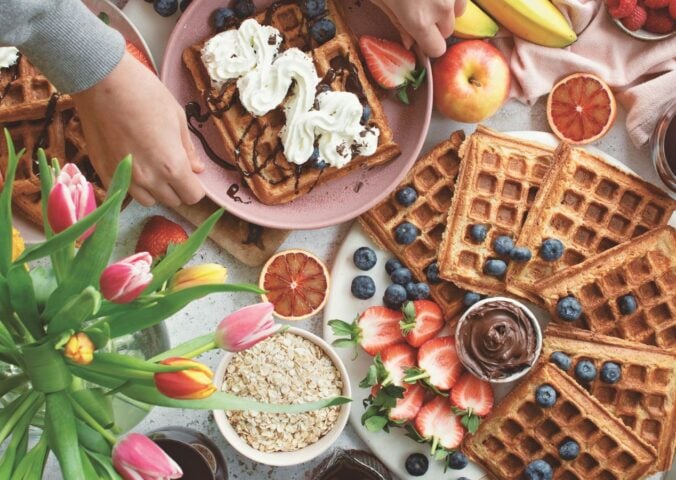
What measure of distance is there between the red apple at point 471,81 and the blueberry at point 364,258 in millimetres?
440

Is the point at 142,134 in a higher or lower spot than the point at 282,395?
higher

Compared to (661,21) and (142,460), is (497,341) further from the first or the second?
(142,460)

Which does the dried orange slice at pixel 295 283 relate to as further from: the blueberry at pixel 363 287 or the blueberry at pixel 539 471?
the blueberry at pixel 539 471

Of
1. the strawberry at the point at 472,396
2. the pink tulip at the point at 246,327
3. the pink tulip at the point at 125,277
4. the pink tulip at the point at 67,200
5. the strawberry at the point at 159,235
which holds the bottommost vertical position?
the strawberry at the point at 472,396

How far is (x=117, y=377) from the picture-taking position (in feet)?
4.62

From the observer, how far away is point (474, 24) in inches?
93.9

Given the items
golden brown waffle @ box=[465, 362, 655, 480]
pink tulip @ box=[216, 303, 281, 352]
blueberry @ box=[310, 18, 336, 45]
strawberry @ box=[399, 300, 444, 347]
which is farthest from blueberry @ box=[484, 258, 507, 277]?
pink tulip @ box=[216, 303, 281, 352]

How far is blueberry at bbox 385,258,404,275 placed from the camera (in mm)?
2424

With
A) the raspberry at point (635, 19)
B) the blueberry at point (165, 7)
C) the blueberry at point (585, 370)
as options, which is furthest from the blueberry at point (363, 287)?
the raspberry at point (635, 19)

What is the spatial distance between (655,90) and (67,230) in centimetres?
177

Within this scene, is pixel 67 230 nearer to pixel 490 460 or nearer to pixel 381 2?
pixel 381 2

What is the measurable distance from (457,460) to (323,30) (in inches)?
47.8

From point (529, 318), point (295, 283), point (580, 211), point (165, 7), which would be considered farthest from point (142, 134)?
point (580, 211)

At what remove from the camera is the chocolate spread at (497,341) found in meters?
2.26
